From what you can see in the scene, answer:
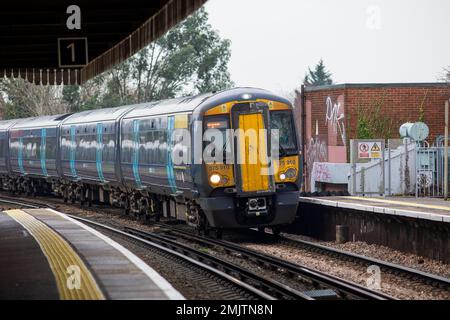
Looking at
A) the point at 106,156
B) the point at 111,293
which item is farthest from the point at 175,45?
the point at 111,293

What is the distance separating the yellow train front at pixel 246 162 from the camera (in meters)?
18.3

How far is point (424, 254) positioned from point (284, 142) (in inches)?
159

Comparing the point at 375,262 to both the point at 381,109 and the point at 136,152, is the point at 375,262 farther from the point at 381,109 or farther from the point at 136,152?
the point at 381,109

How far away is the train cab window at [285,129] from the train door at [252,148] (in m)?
0.31

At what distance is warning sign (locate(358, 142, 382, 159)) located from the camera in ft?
81.5

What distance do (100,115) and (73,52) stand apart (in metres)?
12.3

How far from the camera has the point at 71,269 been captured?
12.4 m

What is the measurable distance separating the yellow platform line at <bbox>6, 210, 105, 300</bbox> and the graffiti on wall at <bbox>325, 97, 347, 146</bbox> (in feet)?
54.7

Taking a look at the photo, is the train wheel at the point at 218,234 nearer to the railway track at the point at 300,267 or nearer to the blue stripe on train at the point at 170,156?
the railway track at the point at 300,267

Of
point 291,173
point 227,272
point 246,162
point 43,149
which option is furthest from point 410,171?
point 43,149

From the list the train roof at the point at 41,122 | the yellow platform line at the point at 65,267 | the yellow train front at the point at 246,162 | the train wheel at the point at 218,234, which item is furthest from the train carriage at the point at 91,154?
the yellow train front at the point at 246,162

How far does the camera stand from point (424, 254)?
53.9 feet

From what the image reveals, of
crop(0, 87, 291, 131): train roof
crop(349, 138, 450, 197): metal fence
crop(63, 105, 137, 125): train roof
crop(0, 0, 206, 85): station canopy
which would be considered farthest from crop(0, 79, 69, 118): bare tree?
crop(0, 0, 206, 85): station canopy

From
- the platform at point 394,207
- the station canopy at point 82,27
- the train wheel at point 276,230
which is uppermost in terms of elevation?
the station canopy at point 82,27
